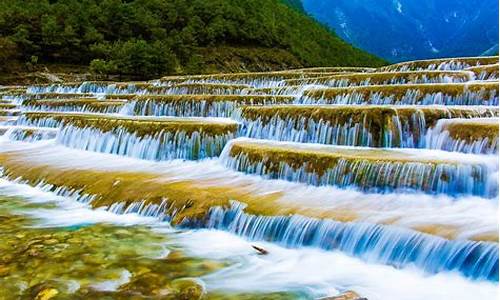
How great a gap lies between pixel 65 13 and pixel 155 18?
12.9 m

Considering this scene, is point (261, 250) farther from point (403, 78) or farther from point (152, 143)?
point (403, 78)

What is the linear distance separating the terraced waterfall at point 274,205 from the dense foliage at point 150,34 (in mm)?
35194

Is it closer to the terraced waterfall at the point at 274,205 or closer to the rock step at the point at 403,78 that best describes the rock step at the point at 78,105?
the terraced waterfall at the point at 274,205

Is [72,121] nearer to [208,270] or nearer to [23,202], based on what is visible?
[23,202]

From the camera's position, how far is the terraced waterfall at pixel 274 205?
6562 mm

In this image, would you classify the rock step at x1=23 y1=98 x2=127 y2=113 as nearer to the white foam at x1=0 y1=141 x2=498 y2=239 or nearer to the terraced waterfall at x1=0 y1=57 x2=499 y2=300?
the terraced waterfall at x1=0 y1=57 x2=499 y2=300

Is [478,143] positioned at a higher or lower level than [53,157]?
higher

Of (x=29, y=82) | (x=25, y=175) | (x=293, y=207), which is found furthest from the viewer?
(x=29, y=82)

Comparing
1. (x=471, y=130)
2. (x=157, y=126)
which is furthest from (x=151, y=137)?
(x=471, y=130)

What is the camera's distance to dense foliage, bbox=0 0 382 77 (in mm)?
48656

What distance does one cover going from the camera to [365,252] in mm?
7137

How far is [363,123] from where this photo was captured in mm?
11594

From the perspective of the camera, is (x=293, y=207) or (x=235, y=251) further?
(x=293, y=207)

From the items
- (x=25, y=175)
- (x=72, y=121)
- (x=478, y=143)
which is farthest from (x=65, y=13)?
(x=478, y=143)
